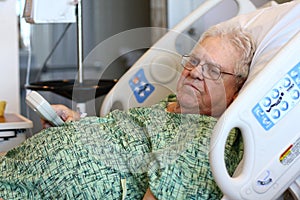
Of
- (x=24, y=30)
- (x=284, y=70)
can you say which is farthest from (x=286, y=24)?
(x=24, y=30)

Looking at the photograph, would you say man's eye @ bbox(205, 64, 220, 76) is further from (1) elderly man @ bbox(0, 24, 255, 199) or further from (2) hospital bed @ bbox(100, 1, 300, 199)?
(2) hospital bed @ bbox(100, 1, 300, 199)

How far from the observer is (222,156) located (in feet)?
4.11

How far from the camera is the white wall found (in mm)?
2648

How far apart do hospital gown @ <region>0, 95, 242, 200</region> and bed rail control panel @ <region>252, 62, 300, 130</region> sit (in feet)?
0.61

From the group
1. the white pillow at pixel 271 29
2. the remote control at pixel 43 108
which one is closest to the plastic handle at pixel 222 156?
the white pillow at pixel 271 29

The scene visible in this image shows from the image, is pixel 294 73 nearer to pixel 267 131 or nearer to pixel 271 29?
pixel 267 131

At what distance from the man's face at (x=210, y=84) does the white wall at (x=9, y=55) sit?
1.27m

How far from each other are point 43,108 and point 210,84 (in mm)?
524

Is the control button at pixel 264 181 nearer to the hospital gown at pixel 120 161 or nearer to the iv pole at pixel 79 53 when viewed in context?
the hospital gown at pixel 120 161

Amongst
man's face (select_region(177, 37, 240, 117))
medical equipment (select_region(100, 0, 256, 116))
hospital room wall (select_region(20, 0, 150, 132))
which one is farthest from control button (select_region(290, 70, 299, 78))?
hospital room wall (select_region(20, 0, 150, 132))

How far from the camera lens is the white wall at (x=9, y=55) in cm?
265

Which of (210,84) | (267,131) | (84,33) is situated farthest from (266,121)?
(84,33)

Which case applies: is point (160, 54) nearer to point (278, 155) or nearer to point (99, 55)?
point (99, 55)

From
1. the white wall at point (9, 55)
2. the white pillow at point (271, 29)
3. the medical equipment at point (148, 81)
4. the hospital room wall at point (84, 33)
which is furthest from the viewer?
the hospital room wall at point (84, 33)
